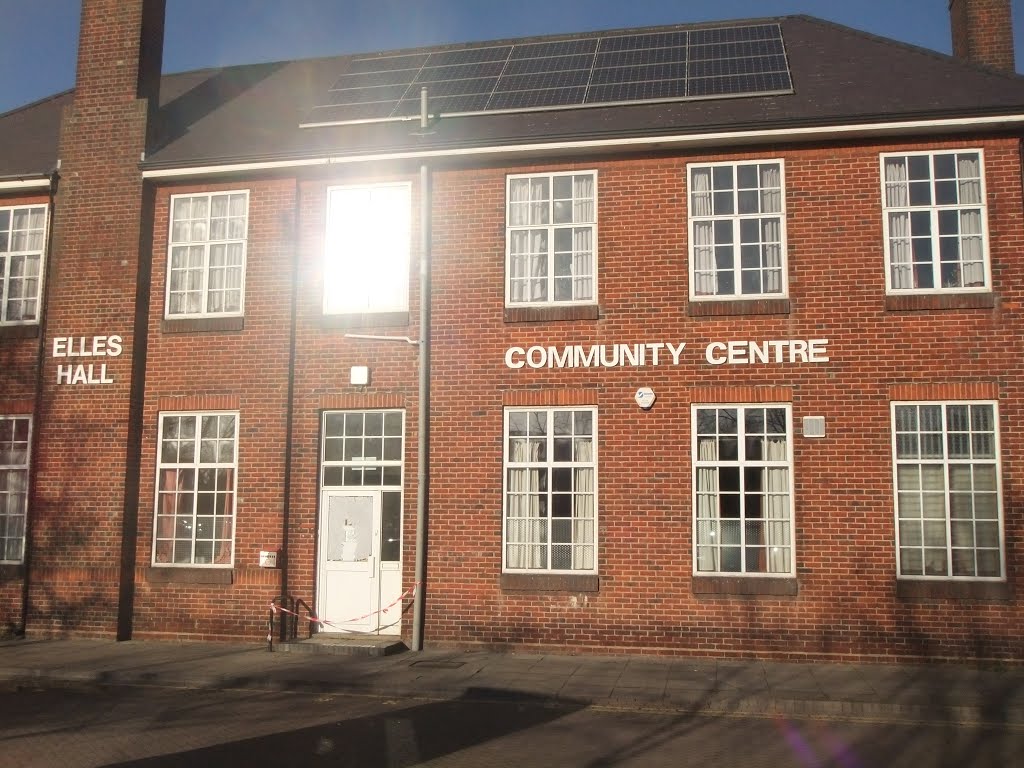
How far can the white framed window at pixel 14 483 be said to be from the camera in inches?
591

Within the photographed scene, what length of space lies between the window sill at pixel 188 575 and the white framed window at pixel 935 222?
9965mm

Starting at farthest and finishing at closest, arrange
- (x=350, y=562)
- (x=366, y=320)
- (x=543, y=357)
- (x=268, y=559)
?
(x=366, y=320), (x=350, y=562), (x=268, y=559), (x=543, y=357)

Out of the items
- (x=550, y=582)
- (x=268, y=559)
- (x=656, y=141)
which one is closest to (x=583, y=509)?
(x=550, y=582)

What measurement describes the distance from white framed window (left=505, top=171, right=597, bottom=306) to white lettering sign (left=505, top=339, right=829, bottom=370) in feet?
2.44

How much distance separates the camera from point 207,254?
1502 centimetres

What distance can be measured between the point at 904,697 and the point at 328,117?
38.6 feet

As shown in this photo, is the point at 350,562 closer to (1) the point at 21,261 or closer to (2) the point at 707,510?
(2) the point at 707,510

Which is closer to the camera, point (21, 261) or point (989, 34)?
point (21, 261)

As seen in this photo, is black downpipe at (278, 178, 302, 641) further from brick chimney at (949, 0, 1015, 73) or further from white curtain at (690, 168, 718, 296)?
brick chimney at (949, 0, 1015, 73)

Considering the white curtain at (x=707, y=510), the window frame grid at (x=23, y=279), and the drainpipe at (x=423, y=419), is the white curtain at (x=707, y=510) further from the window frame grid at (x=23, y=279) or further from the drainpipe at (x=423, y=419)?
the window frame grid at (x=23, y=279)

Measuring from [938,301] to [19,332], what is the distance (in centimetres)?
1336

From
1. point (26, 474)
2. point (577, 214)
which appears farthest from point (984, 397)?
point (26, 474)

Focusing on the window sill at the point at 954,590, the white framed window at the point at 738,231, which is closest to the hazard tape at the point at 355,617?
the white framed window at the point at 738,231

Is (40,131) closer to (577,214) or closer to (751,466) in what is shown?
(577,214)
